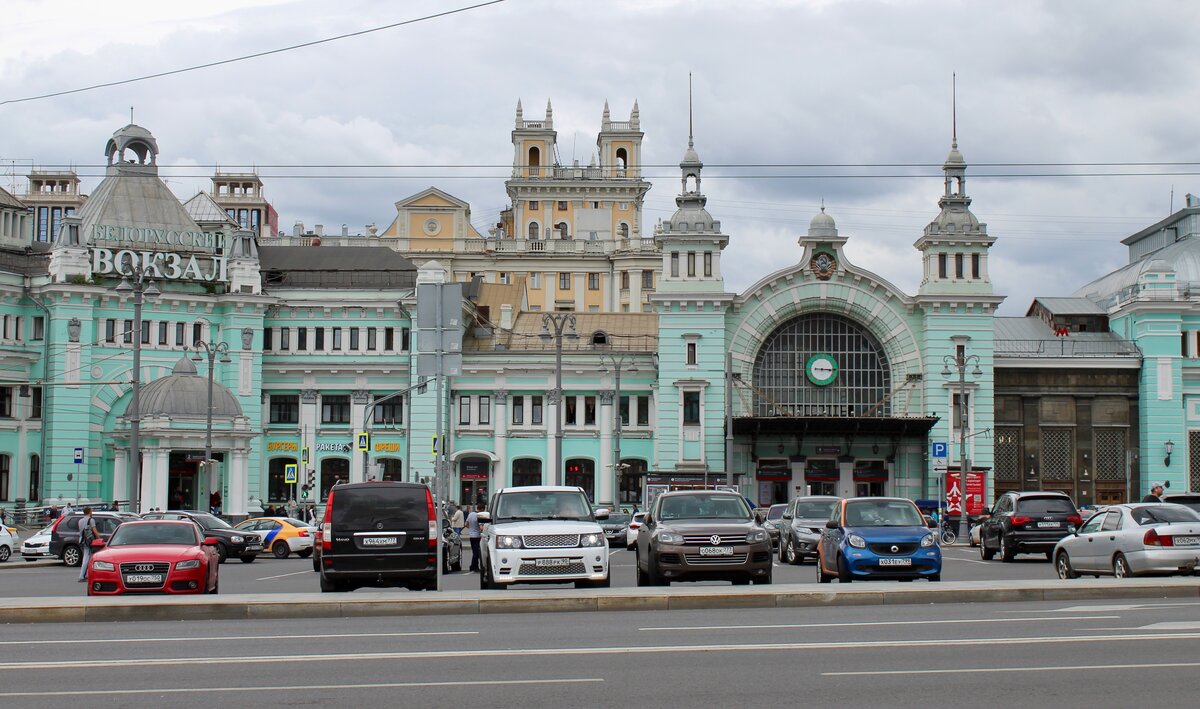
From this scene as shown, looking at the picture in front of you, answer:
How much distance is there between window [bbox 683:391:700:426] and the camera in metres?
74.6

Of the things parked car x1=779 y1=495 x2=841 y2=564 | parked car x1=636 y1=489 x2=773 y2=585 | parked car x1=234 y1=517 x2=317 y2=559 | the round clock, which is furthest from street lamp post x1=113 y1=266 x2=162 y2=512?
the round clock

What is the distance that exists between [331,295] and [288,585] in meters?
48.5

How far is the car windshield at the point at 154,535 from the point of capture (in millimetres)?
24969

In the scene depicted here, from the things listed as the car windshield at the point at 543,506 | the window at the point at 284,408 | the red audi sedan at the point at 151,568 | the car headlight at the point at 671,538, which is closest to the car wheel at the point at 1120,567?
the car headlight at the point at 671,538

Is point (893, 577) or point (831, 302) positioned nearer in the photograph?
point (893, 577)

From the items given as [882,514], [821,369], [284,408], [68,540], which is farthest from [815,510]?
[284,408]

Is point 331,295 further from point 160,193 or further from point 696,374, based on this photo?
point 696,374

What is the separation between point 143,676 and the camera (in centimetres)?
1364

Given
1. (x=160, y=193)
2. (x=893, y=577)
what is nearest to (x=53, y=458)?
(x=160, y=193)

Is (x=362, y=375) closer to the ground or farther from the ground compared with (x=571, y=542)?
farther from the ground

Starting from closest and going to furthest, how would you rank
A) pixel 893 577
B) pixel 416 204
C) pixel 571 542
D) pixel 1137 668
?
pixel 1137 668 → pixel 571 542 → pixel 893 577 → pixel 416 204

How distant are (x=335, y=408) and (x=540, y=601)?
58585mm

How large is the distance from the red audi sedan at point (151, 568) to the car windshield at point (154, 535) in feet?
0.07

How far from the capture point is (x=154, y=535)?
2525 cm
